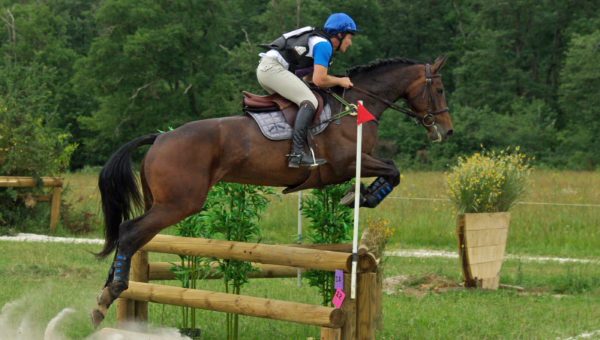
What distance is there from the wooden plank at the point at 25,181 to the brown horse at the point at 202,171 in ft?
27.5

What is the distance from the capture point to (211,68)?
35000mm

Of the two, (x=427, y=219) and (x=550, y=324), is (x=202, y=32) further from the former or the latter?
(x=550, y=324)

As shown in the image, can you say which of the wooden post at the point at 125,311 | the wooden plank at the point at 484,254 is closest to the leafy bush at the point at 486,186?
the wooden plank at the point at 484,254

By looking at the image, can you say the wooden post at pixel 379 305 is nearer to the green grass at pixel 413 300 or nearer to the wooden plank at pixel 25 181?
the green grass at pixel 413 300

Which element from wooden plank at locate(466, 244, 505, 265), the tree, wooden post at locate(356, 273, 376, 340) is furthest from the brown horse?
the tree

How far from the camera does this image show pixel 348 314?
4848 millimetres

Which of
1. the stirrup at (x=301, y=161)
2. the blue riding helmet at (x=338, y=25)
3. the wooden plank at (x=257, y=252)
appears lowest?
the wooden plank at (x=257, y=252)

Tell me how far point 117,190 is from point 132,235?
51 cm

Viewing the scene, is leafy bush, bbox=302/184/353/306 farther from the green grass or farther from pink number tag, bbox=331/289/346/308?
pink number tag, bbox=331/289/346/308

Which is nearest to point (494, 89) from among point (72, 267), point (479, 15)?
point (479, 15)

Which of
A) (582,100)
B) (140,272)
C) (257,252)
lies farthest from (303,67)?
(582,100)

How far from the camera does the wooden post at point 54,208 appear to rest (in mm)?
13453

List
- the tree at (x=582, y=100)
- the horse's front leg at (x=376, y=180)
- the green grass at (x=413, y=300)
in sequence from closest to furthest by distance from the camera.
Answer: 1. the horse's front leg at (x=376, y=180)
2. the green grass at (x=413, y=300)
3. the tree at (x=582, y=100)

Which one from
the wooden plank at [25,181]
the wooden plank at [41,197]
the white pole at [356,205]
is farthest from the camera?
the wooden plank at [41,197]
